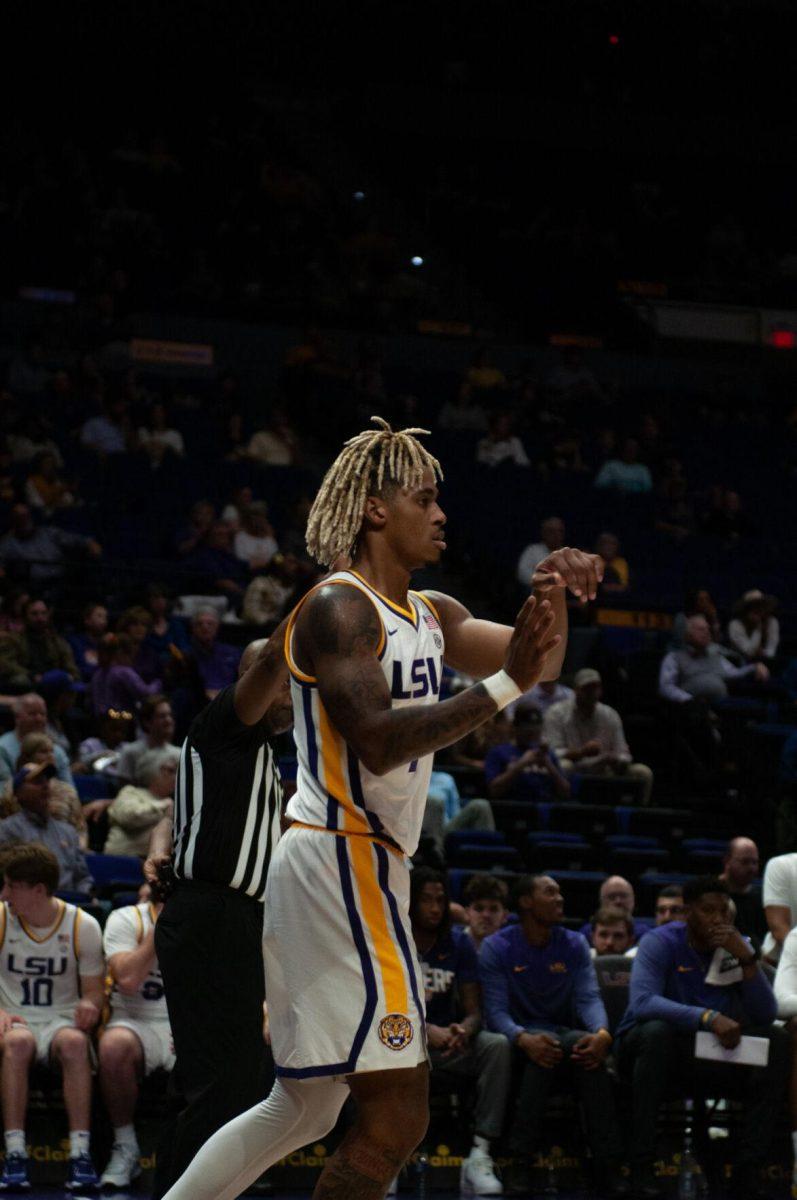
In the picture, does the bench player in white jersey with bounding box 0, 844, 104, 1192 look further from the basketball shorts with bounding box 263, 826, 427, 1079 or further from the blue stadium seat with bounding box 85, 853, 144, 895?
the basketball shorts with bounding box 263, 826, 427, 1079

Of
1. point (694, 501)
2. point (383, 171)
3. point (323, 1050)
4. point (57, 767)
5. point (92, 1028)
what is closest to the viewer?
point (323, 1050)

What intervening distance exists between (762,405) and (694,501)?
4.02 m

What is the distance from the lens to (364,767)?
14.7 ft

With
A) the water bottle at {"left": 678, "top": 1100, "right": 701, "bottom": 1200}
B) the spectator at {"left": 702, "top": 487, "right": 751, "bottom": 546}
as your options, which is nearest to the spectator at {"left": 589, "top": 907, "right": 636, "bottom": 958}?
the water bottle at {"left": 678, "top": 1100, "right": 701, "bottom": 1200}

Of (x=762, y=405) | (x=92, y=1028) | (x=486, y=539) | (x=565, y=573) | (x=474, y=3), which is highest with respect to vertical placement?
(x=474, y=3)

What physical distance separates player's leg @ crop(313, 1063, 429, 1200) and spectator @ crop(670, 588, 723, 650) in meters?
10.6

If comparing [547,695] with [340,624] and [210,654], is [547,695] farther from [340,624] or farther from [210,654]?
[340,624]

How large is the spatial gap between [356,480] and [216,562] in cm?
993

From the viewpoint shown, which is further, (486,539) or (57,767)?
(486,539)

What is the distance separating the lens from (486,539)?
1648 cm

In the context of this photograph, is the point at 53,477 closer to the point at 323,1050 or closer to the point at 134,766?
the point at 134,766

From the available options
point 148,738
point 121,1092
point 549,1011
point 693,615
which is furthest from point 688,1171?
point 693,615

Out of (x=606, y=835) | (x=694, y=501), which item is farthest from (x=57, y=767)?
(x=694, y=501)

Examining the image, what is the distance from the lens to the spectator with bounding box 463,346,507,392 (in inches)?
778
